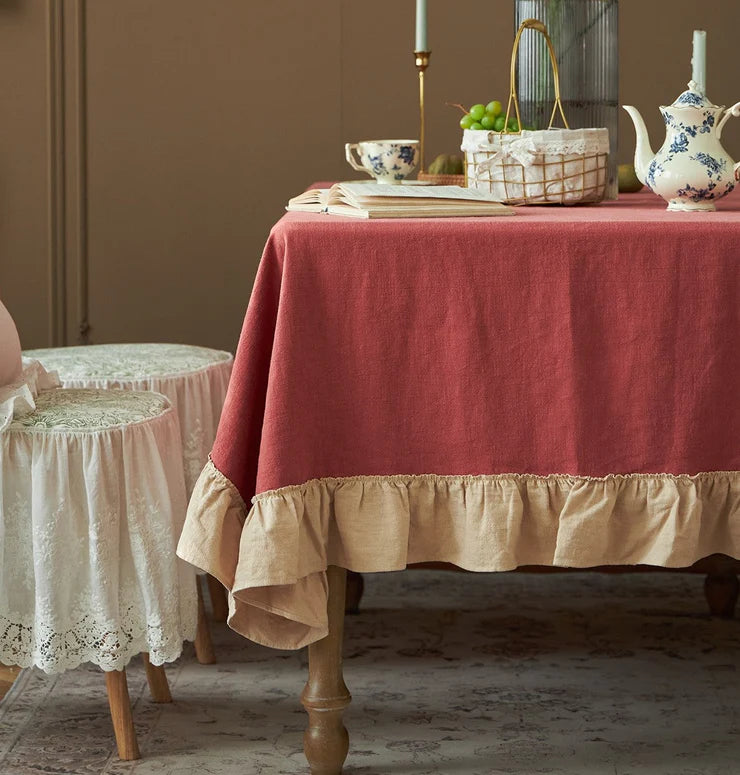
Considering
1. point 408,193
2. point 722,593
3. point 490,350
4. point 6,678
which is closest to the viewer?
point 490,350

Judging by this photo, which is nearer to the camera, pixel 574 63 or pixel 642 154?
pixel 642 154

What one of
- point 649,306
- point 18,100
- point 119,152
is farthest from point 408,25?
point 649,306

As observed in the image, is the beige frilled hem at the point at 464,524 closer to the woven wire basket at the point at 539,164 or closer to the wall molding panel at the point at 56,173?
Answer: the woven wire basket at the point at 539,164

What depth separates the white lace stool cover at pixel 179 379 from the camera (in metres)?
2.16

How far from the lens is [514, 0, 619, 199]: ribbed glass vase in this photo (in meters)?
1.98

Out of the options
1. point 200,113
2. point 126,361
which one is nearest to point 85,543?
point 126,361

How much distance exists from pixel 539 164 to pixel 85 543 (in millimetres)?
905

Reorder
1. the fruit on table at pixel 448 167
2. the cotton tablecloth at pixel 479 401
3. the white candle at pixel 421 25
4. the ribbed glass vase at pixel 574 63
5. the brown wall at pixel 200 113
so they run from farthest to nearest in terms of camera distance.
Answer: the brown wall at pixel 200 113 → the fruit on table at pixel 448 167 → the white candle at pixel 421 25 → the ribbed glass vase at pixel 574 63 → the cotton tablecloth at pixel 479 401

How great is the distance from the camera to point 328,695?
166 cm

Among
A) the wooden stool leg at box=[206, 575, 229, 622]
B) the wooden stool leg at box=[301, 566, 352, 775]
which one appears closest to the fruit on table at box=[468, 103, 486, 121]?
the wooden stool leg at box=[301, 566, 352, 775]

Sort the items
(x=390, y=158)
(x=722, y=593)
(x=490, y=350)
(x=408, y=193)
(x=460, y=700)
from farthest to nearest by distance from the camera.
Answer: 1. (x=722, y=593)
2. (x=390, y=158)
3. (x=460, y=700)
4. (x=408, y=193)
5. (x=490, y=350)

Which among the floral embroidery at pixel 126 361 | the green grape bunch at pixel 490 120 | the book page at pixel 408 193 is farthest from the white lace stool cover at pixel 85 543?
the green grape bunch at pixel 490 120

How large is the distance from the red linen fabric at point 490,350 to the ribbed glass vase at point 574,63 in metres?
0.49

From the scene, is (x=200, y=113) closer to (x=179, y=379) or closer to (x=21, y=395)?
(x=179, y=379)
